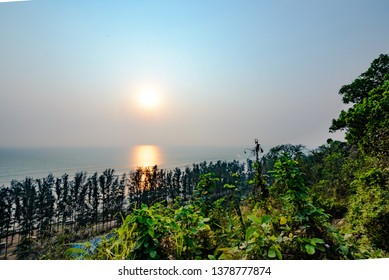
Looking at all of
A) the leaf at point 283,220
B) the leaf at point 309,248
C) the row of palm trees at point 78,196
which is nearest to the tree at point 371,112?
the leaf at point 283,220

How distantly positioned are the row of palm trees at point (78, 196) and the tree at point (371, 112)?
13.6m

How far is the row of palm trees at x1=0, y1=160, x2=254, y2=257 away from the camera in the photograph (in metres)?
19.2

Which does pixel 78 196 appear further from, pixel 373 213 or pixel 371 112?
pixel 373 213

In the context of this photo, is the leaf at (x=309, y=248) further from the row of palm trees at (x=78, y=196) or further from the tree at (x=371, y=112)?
the row of palm trees at (x=78, y=196)

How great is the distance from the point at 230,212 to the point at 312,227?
1.86 feet

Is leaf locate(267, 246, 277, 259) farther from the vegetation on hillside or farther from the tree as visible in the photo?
the tree

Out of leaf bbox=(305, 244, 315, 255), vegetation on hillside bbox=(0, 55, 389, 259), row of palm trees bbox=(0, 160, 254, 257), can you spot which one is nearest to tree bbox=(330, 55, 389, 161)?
vegetation on hillside bbox=(0, 55, 389, 259)

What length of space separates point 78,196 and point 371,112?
2460 centimetres

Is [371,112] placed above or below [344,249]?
above

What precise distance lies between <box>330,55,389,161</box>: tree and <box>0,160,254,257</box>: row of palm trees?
534 inches

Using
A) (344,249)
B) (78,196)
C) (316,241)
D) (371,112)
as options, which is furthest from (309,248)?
(78,196)

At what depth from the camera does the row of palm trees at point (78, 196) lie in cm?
1922

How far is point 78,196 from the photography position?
23.3 metres
